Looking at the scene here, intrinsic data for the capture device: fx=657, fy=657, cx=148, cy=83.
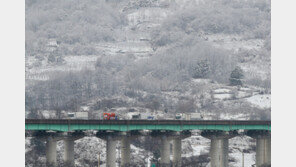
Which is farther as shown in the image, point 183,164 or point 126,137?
point 183,164

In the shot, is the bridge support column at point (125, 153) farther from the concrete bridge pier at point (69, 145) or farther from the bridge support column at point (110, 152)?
the concrete bridge pier at point (69, 145)

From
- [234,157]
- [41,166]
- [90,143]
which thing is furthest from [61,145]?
[234,157]

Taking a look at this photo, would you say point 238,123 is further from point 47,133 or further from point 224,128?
point 47,133

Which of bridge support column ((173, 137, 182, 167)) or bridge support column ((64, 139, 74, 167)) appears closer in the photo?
bridge support column ((64, 139, 74, 167))

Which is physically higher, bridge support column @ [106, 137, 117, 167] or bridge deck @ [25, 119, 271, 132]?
bridge deck @ [25, 119, 271, 132]

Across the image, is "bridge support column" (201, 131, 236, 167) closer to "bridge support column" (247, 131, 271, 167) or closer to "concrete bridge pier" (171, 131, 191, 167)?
"concrete bridge pier" (171, 131, 191, 167)

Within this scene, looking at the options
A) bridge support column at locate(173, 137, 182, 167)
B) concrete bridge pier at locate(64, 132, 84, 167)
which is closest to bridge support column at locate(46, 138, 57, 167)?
concrete bridge pier at locate(64, 132, 84, 167)

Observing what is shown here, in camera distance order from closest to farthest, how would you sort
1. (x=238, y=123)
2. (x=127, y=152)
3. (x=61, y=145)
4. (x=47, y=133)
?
(x=47, y=133), (x=127, y=152), (x=238, y=123), (x=61, y=145)
